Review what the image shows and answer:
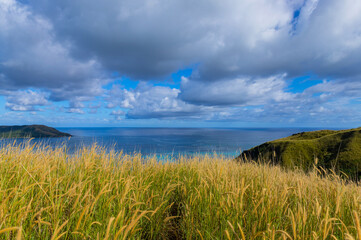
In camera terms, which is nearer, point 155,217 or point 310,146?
point 155,217

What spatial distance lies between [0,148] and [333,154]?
1741 centimetres

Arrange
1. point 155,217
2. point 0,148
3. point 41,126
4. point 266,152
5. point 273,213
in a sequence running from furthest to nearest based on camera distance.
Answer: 1. point 41,126
2. point 266,152
3. point 0,148
4. point 155,217
5. point 273,213

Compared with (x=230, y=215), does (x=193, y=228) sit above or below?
below

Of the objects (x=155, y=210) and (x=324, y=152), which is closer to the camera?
(x=155, y=210)

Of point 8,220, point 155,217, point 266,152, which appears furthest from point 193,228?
point 266,152

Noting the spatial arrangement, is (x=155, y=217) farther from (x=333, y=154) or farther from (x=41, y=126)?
(x=41, y=126)

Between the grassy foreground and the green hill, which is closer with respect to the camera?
the grassy foreground

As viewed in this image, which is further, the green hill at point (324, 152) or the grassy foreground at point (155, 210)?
the green hill at point (324, 152)

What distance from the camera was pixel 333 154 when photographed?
1262 centimetres

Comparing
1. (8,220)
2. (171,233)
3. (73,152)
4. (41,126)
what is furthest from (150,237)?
(41,126)

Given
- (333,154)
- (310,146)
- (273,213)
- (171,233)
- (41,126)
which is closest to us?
(273,213)

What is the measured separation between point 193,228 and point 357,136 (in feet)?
50.8

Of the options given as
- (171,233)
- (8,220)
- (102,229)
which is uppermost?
(8,220)

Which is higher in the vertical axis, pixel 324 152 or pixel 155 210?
pixel 155 210
